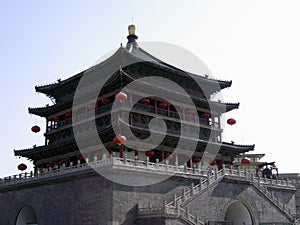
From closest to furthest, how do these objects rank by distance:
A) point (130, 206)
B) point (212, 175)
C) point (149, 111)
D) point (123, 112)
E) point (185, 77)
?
point (130, 206) → point (212, 175) → point (123, 112) → point (149, 111) → point (185, 77)

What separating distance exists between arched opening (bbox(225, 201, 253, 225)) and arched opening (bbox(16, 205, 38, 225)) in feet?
53.1

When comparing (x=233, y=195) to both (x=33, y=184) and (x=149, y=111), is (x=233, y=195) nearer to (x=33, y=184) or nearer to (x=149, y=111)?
(x=149, y=111)

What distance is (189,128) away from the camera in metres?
36.0

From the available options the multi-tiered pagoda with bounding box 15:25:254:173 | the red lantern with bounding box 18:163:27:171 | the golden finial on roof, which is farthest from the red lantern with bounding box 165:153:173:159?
the golden finial on roof

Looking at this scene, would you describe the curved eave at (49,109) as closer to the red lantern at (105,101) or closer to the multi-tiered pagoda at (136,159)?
the multi-tiered pagoda at (136,159)

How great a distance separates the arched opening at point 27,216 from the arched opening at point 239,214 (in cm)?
1618

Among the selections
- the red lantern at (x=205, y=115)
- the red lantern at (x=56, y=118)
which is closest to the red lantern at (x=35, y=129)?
the red lantern at (x=56, y=118)

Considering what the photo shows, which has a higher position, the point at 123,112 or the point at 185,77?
the point at 185,77

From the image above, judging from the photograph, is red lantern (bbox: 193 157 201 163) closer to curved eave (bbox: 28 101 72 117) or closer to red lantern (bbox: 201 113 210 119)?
red lantern (bbox: 201 113 210 119)

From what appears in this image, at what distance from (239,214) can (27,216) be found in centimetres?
1782

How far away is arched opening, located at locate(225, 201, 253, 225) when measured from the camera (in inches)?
1235

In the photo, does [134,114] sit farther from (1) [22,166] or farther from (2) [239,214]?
(1) [22,166]

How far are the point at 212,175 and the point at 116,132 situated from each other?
795cm

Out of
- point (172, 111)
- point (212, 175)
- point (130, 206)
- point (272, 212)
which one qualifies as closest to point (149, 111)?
point (172, 111)
